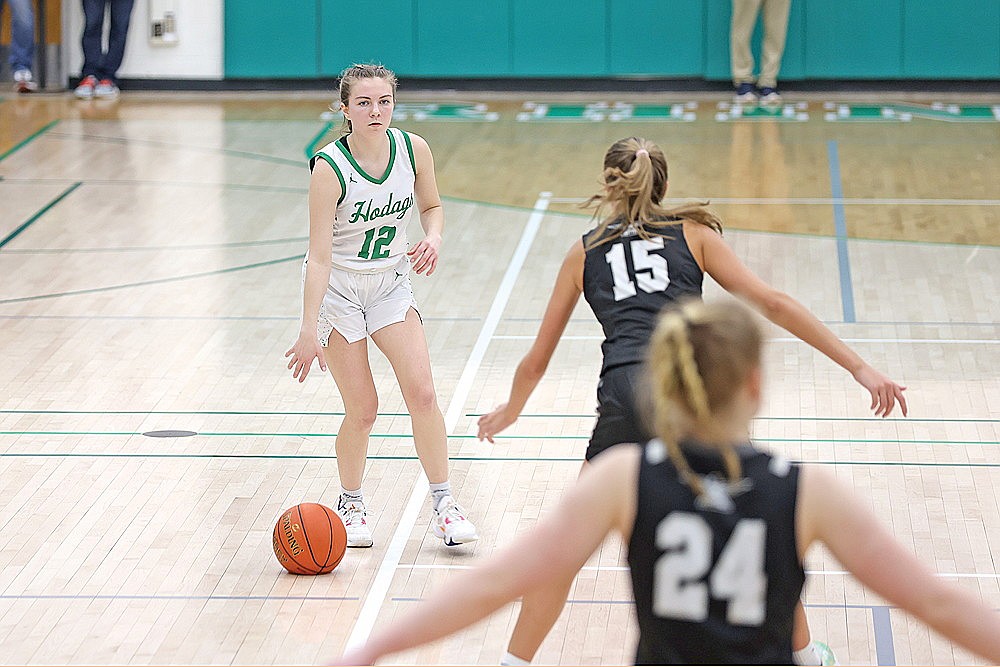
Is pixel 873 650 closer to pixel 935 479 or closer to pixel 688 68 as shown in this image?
pixel 935 479

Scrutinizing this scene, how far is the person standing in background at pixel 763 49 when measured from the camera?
47.1 ft

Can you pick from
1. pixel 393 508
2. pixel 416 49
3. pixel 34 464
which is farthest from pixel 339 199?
pixel 416 49

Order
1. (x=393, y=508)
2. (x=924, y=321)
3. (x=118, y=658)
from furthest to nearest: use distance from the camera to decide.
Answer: (x=924, y=321), (x=393, y=508), (x=118, y=658)

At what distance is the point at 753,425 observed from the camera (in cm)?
590

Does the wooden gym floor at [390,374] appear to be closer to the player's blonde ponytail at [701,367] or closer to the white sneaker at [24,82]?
the white sneaker at [24,82]

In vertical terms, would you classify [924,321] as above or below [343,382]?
below

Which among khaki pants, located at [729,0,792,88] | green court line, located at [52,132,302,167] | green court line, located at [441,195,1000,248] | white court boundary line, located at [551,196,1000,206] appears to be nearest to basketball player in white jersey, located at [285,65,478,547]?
green court line, located at [441,195,1000,248]

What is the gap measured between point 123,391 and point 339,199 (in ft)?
7.65

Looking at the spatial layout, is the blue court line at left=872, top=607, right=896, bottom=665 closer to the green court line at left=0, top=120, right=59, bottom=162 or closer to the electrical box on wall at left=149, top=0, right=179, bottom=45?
the green court line at left=0, top=120, right=59, bottom=162

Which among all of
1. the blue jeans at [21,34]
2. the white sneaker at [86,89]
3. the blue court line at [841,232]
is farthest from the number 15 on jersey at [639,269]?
the white sneaker at [86,89]

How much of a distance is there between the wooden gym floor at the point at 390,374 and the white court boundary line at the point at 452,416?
0.02 m

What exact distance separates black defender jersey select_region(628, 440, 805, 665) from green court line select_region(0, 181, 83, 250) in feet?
26.0

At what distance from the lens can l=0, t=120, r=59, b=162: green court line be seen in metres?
12.0

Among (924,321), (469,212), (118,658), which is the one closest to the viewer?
(118,658)
